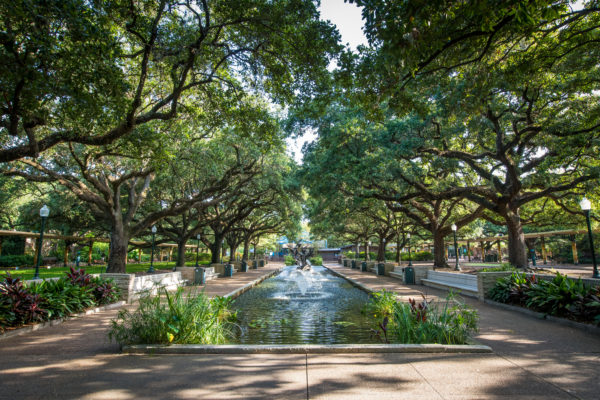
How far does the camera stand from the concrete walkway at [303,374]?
13.0 ft

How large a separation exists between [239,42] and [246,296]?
1041cm

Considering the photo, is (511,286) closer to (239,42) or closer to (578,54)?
(578,54)

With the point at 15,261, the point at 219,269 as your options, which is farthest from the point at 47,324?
the point at 15,261

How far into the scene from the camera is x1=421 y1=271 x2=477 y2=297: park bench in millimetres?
13023

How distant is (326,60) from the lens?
8.82 metres

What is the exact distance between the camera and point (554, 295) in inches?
Result: 327

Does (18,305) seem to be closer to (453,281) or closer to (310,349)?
(310,349)

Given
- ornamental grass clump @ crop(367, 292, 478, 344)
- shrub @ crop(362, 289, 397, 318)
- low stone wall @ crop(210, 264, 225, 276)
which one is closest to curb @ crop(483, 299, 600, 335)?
ornamental grass clump @ crop(367, 292, 478, 344)

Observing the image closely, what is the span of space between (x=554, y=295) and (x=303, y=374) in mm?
7498

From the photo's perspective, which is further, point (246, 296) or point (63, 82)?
point (246, 296)

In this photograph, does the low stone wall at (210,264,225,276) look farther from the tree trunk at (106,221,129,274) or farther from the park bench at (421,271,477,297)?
the park bench at (421,271,477,297)

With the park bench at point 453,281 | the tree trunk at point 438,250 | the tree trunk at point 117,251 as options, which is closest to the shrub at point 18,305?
the tree trunk at point 117,251

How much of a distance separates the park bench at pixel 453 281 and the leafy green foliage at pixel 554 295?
1992mm

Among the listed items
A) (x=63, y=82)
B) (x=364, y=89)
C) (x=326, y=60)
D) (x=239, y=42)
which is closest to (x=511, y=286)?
(x=364, y=89)
